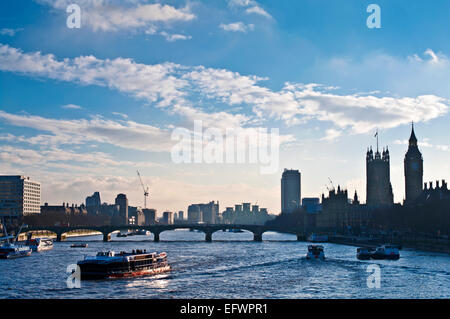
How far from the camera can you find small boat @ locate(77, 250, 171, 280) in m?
82.5

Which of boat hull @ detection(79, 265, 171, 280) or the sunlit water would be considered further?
boat hull @ detection(79, 265, 171, 280)

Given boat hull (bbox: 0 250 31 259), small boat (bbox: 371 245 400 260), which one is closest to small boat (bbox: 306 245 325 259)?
small boat (bbox: 371 245 400 260)

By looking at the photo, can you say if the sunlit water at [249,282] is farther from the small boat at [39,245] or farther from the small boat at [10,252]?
the small boat at [39,245]

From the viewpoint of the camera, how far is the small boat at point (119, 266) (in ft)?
271

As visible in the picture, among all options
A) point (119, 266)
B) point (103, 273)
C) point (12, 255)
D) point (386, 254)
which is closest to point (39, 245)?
point (12, 255)

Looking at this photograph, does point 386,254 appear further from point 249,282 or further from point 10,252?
point 10,252

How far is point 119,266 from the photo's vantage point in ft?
278

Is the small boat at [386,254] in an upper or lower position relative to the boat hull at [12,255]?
upper

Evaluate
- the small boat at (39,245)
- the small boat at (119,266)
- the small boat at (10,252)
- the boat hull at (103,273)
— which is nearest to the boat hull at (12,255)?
the small boat at (10,252)

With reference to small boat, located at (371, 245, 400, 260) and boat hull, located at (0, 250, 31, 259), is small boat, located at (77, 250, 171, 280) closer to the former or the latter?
boat hull, located at (0, 250, 31, 259)

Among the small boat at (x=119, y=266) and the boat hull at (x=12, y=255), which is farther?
the boat hull at (x=12, y=255)

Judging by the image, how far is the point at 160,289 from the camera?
68312mm
